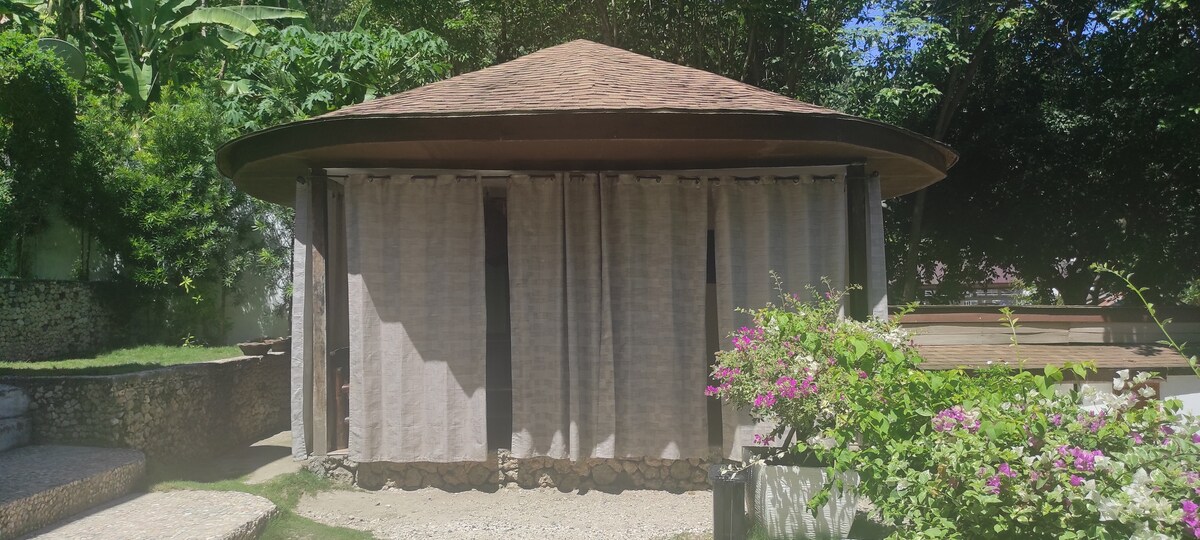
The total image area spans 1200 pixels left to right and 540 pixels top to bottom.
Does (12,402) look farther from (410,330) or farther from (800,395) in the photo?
(800,395)

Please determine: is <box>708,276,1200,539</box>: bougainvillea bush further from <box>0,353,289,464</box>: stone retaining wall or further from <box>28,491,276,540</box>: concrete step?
<box>0,353,289,464</box>: stone retaining wall

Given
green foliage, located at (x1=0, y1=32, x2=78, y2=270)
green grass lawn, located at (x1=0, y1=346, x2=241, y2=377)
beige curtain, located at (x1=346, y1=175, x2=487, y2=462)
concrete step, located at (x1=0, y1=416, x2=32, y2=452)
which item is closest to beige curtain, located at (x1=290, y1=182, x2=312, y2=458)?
beige curtain, located at (x1=346, y1=175, x2=487, y2=462)

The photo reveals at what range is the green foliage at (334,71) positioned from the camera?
10.4 metres

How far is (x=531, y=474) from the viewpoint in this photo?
234 inches

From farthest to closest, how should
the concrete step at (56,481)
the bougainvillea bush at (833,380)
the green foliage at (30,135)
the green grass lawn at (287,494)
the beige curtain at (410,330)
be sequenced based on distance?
the green foliage at (30,135)
the beige curtain at (410,330)
the green grass lawn at (287,494)
the concrete step at (56,481)
the bougainvillea bush at (833,380)

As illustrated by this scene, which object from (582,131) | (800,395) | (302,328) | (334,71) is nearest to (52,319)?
(334,71)

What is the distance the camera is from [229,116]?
10.6m

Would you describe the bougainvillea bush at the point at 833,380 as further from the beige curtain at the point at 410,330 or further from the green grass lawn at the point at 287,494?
the green grass lawn at the point at 287,494

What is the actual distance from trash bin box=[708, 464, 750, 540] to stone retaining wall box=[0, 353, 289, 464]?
13.9 feet

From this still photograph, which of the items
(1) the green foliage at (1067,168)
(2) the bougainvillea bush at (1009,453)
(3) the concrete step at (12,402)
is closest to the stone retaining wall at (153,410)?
(3) the concrete step at (12,402)

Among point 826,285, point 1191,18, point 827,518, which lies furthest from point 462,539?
point 1191,18

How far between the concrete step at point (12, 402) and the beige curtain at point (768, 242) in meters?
5.04

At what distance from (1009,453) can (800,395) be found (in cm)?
123

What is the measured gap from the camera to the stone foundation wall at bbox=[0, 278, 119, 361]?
949cm
